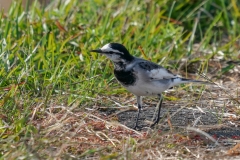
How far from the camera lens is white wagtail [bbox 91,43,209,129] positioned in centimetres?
566

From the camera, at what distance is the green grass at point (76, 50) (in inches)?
196

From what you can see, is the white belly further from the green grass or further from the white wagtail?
the green grass

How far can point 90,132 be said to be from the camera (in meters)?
5.27

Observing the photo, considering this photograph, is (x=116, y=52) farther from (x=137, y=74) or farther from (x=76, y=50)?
(x=76, y=50)

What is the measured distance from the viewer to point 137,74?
5.68 meters

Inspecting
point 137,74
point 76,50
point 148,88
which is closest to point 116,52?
point 137,74

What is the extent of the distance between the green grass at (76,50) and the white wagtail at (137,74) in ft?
1.41

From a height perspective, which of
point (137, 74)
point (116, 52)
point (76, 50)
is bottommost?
point (76, 50)

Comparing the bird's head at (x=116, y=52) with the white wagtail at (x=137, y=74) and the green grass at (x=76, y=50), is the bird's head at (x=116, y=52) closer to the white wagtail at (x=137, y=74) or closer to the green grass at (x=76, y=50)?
the white wagtail at (x=137, y=74)

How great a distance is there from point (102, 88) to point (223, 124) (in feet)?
4.30

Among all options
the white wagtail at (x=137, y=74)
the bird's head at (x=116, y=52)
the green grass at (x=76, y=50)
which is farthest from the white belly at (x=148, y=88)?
the green grass at (x=76, y=50)

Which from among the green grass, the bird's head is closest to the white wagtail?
the bird's head

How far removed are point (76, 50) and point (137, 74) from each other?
1647 mm

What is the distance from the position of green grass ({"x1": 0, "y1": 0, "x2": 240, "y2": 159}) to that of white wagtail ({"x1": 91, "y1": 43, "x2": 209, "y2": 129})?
43 cm
